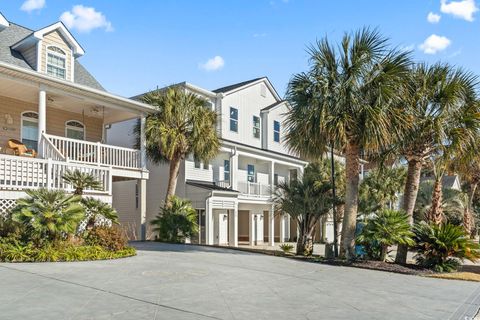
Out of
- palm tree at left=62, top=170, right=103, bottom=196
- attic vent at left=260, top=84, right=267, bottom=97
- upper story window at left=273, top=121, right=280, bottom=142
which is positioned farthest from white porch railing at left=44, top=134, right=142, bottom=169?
upper story window at left=273, top=121, right=280, bottom=142

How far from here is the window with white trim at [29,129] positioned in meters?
18.7

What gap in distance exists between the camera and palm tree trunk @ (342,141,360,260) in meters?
15.3

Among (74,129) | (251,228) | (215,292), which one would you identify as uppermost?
(74,129)

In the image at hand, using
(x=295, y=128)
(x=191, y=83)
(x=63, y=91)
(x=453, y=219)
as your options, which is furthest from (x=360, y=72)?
(x=453, y=219)

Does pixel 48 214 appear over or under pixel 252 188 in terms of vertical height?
under

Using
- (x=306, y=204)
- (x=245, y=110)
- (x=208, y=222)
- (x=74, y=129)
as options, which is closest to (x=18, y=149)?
(x=74, y=129)

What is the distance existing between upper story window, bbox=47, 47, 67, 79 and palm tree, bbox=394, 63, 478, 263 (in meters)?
14.2

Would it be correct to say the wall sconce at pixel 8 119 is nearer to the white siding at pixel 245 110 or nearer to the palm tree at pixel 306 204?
the palm tree at pixel 306 204

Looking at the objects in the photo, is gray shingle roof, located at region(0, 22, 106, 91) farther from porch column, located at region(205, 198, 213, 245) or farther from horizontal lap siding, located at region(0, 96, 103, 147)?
porch column, located at region(205, 198, 213, 245)

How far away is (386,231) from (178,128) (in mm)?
10697

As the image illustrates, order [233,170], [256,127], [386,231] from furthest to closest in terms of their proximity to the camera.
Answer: [256,127] → [233,170] → [386,231]

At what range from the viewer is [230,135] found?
28547mm

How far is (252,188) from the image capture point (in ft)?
96.0

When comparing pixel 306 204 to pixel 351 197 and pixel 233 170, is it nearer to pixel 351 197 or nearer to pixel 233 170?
pixel 351 197
